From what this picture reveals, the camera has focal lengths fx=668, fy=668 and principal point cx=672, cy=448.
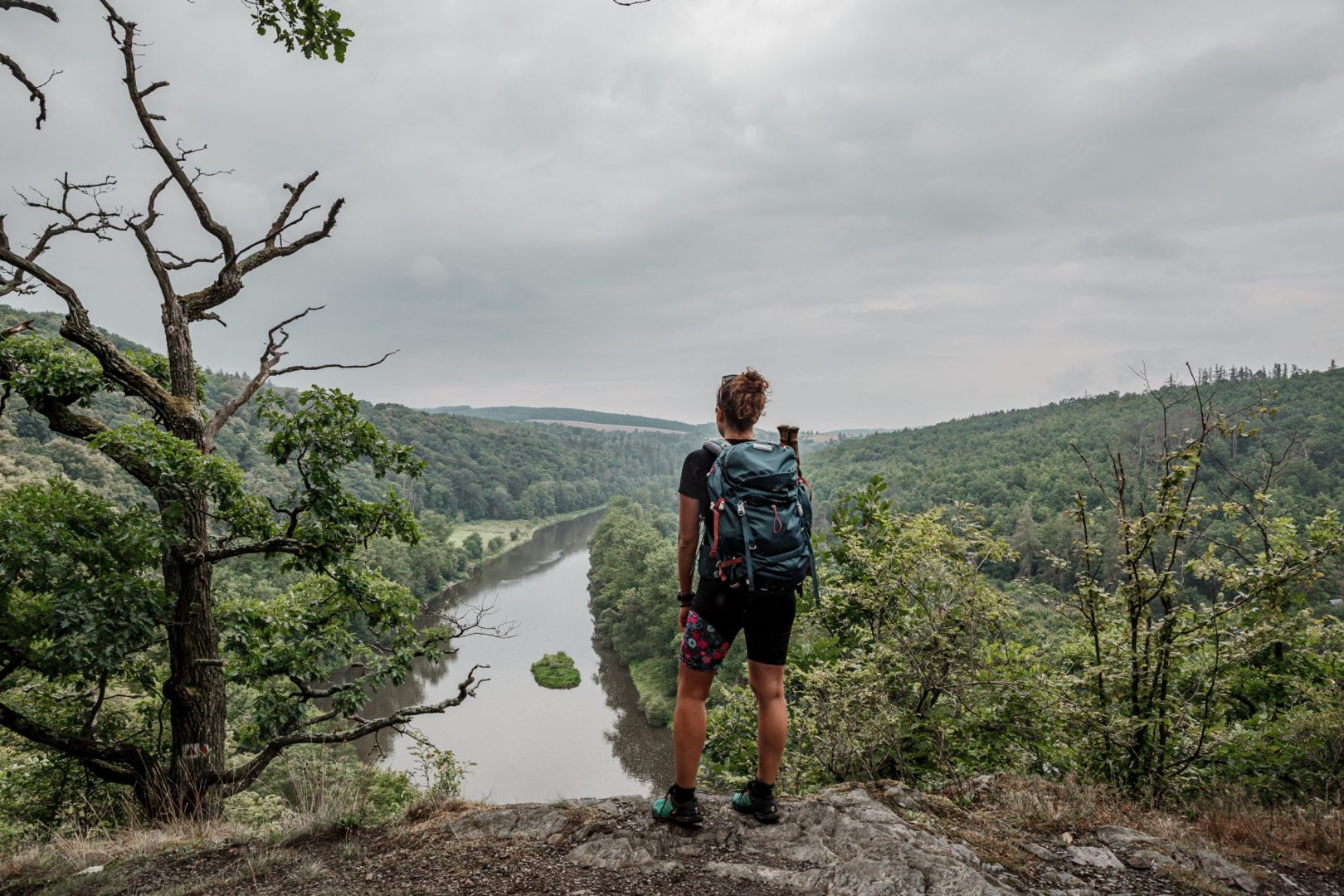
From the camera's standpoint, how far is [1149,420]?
66938 mm

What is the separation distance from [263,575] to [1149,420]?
76.8 meters

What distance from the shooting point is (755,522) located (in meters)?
2.64

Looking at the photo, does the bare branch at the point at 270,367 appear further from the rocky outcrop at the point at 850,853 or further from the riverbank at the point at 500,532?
the riverbank at the point at 500,532

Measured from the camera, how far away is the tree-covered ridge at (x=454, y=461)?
39.2m

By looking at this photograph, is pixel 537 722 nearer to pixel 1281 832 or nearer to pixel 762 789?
pixel 762 789

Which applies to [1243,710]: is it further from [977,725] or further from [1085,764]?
[977,725]

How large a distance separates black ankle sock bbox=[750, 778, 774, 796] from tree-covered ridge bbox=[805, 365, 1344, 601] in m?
25.9

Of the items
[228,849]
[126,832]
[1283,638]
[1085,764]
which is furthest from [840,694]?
[126,832]

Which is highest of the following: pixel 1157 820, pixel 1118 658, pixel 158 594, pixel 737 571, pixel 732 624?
pixel 737 571

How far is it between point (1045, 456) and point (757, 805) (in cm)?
7421

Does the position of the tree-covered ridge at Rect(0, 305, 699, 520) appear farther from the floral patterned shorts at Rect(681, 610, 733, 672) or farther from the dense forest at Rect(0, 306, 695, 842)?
the floral patterned shorts at Rect(681, 610, 733, 672)

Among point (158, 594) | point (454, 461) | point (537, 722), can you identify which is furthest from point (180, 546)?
point (454, 461)

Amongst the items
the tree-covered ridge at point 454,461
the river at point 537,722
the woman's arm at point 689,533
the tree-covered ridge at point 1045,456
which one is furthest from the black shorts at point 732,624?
the tree-covered ridge at point 454,461

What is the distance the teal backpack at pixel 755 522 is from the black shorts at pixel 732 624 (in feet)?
0.27
